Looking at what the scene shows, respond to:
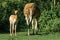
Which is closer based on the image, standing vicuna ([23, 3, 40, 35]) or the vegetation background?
standing vicuna ([23, 3, 40, 35])

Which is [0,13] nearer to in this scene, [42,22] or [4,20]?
[4,20]

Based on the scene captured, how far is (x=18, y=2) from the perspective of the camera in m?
21.4

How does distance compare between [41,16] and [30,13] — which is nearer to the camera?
[30,13]

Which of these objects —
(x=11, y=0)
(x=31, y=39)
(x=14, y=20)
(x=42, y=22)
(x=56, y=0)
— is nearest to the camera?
(x=31, y=39)

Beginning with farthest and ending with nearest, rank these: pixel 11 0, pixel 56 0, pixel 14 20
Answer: pixel 56 0 → pixel 11 0 → pixel 14 20

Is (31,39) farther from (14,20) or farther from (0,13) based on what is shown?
(0,13)

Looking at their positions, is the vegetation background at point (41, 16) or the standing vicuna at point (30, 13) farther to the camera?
the vegetation background at point (41, 16)

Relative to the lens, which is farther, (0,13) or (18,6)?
(18,6)

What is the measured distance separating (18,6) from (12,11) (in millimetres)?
821

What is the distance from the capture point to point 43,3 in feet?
72.7

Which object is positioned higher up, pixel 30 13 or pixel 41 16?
pixel 30 13

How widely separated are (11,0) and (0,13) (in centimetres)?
176

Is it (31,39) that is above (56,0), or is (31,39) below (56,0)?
below

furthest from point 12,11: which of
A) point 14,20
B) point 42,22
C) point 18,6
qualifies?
point 14,20
